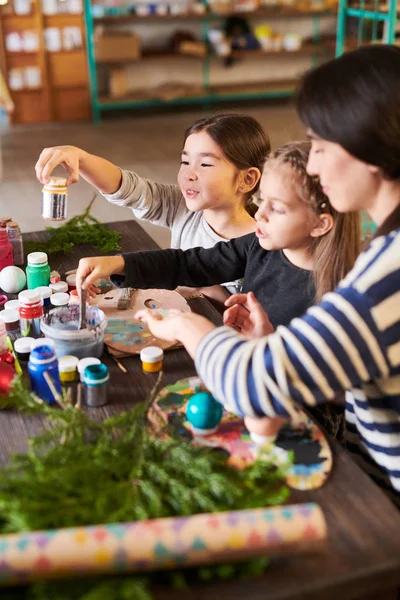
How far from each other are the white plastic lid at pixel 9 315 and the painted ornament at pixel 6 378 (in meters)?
0.18

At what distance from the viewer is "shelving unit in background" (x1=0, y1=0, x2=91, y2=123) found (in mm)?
6133

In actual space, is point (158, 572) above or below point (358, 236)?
below

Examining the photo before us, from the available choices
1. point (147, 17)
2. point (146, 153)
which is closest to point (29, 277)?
point (146, 153)

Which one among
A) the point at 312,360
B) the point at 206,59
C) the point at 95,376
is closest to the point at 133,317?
the point at 95,376

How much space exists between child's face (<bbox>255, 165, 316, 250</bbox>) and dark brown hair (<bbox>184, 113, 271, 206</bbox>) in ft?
1.40

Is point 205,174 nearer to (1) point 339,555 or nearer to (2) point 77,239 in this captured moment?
(2) point 77,239

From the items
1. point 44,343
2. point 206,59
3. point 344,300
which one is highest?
point 344,300

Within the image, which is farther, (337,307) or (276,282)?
(276,282)

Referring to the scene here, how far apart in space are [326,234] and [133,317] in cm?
48

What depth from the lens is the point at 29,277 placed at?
1.68 metres

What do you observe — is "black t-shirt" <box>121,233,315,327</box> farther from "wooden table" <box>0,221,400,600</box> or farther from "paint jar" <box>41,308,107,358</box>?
"wooden table" <box>0,221,400,600</box>

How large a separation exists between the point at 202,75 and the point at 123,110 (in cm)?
96

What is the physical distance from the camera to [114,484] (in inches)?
36.9

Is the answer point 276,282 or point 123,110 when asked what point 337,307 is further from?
point 123,110
